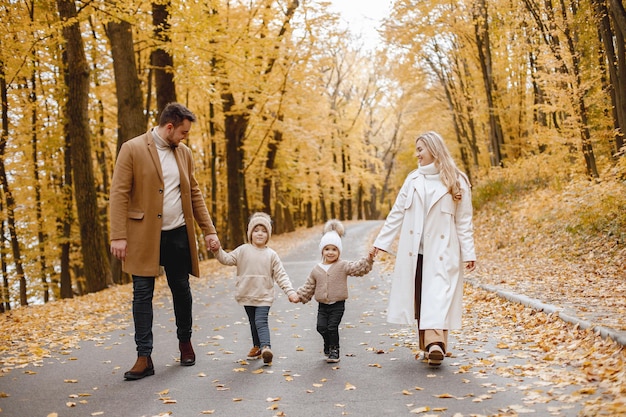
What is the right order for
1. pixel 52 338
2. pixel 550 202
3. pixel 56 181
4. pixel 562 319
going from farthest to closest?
pixel 56 181, pixel 550 202, pixel 52 338, pixel 562 319

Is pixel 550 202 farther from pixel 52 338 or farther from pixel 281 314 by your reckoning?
pixel 52 338

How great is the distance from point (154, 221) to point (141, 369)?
1.35m

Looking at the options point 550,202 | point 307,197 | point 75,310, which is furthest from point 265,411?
point 307,197

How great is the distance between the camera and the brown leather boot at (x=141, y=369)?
17.7 ft

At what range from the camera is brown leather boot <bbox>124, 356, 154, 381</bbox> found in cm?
540

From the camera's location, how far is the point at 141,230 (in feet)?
18.2

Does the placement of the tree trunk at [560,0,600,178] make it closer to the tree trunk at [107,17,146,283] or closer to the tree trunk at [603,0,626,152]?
the tree trunk at [603,0,626,152]

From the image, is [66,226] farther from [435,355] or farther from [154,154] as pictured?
[435,355]

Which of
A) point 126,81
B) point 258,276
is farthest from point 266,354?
point 126,81

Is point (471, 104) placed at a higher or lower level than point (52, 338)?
higher

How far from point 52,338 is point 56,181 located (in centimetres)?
1617

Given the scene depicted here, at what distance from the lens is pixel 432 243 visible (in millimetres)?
5617

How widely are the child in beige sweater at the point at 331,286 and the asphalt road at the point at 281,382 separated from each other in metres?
0.32

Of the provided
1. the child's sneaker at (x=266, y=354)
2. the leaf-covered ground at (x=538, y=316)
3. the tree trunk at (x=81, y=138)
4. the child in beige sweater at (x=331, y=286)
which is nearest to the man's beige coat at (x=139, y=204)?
the child's sneaker at (x=266, y=354)
